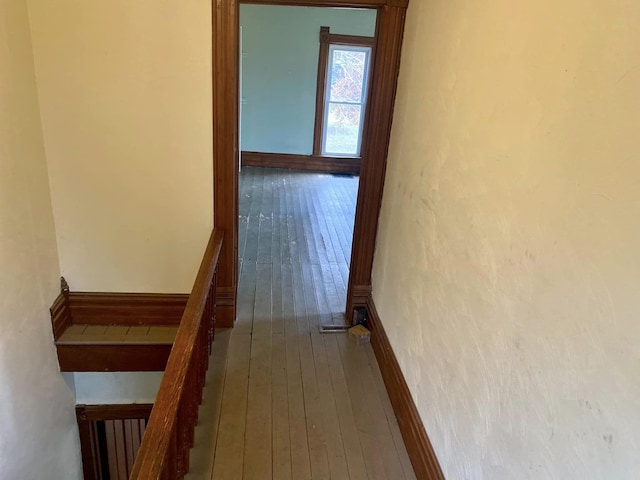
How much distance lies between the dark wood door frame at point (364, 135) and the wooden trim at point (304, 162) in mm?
4451

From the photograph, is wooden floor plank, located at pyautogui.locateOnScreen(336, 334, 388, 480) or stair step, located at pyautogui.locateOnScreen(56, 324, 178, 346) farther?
stair step, located at pyautogui.locateOnScreen(56, 324, 178, 346)

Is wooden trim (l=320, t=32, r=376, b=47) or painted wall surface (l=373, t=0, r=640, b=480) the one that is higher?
wooden trim (l=320, t=32, r=376, b=47)

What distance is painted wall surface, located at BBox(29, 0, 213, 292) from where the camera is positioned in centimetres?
224

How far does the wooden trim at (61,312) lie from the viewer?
8.54 feet

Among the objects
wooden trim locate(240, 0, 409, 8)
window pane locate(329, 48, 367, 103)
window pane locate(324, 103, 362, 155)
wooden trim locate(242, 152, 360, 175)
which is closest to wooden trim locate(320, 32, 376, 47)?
window pane locate(329, 48, 367, 103)

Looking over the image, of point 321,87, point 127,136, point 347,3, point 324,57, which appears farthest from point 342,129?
point 127,136

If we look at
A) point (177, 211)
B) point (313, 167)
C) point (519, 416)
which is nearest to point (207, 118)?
point (177, 211)

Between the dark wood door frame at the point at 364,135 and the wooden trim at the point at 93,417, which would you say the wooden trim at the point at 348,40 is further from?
the wooden trim at the point at 93,417

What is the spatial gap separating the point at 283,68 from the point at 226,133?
15.2 feet

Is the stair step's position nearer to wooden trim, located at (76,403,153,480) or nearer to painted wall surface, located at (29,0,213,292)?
painted wall surface, located at (29,0,213,292)

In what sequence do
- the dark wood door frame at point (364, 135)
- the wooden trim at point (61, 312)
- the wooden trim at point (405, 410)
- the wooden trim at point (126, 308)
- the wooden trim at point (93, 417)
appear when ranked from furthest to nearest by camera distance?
the wooden trim at point (93, 417), the wooden trim at point (126, 308), the wooden trim at point (61, 312), the dark wood door frame at point (364, 135), the wooden trim at point (405, 410)

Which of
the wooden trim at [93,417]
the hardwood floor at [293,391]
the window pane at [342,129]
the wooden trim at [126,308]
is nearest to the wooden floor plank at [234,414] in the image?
the hardwood floor at [293,391]

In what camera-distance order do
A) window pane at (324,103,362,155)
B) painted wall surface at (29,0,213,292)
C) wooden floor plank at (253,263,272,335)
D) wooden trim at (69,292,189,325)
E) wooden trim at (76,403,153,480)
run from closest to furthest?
painted wall surface at (29,0,213,292) → wooden trim at (69,292,189,325) → wooden floor plank at (253,263,272,335) → wooden trim at (76,403,153,480) → window pane at (324,103,362,155)

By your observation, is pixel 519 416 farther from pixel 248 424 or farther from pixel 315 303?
pixel 315 303
